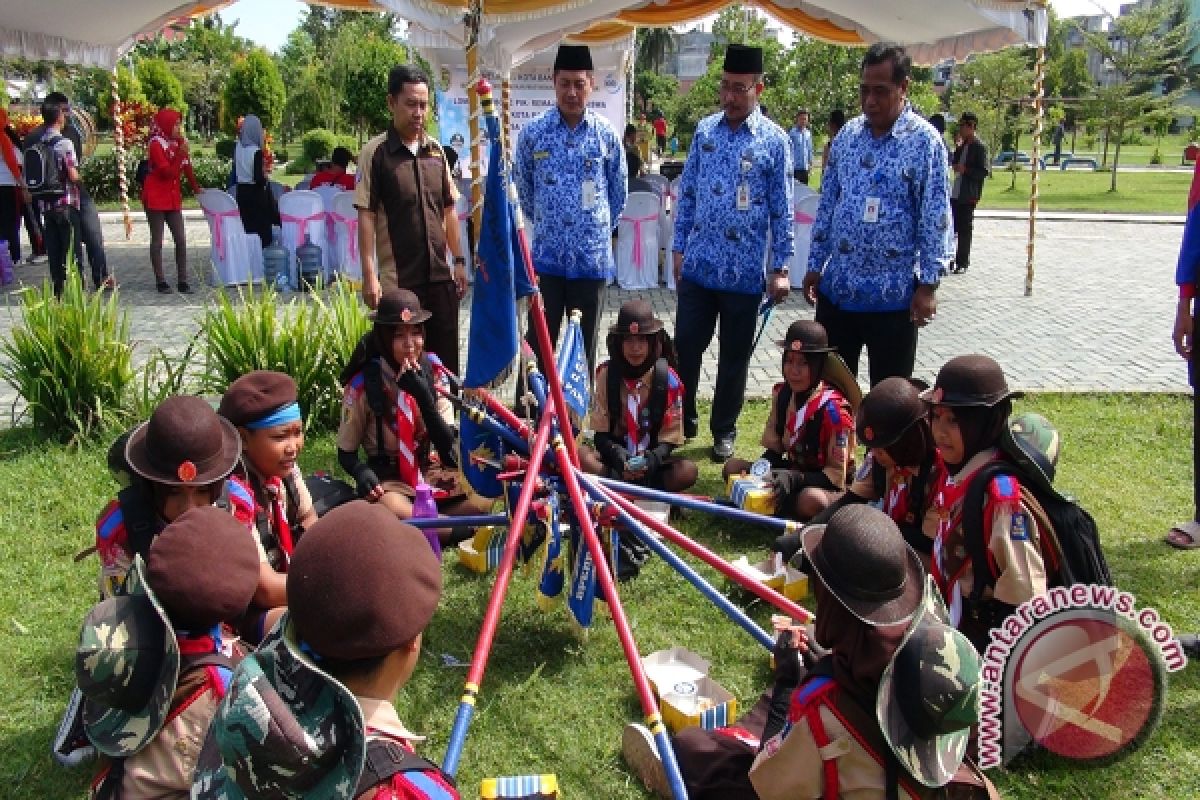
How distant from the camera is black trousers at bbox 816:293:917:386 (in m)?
4.91

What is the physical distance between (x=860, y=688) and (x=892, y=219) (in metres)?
3.18

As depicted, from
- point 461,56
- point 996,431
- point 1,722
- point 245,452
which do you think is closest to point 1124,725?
point 996,431

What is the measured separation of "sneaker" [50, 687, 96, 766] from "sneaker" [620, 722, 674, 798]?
1.62m

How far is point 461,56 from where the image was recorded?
1339cm

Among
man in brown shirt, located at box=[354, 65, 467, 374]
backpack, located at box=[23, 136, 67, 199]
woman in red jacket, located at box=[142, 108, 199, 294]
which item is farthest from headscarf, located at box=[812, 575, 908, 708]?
woman in red jacket, located at box=[142, 108, 199, 294]

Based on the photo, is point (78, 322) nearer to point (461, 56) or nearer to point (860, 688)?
point (860, 688)

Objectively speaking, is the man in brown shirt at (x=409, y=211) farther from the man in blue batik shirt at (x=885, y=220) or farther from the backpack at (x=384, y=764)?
the backpack at (x=384, y=764)

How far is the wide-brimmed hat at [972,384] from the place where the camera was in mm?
3052

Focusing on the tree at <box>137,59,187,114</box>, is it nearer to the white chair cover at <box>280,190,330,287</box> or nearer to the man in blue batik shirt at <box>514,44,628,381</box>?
the white chair cover at <box>280,190,330,287</box>

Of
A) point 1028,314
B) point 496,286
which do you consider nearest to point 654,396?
point 496,286

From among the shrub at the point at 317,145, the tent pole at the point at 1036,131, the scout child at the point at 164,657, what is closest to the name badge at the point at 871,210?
the scout child at the point at 164,657

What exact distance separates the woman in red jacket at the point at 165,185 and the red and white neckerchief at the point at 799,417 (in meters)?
7.62

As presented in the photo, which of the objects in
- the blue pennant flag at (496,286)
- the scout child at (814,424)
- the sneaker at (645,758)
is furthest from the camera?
the scout child at (814,424)
